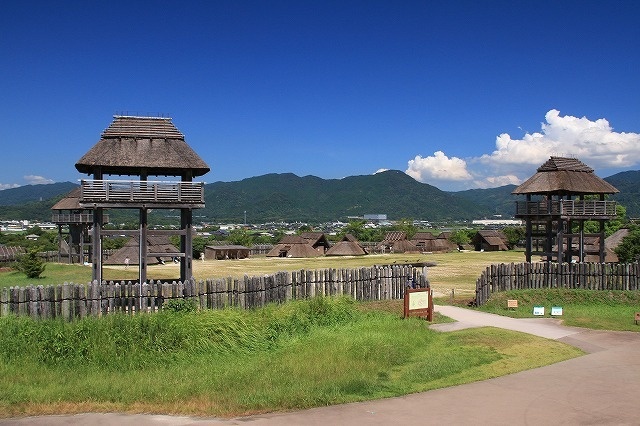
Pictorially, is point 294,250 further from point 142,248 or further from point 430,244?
point 142,248

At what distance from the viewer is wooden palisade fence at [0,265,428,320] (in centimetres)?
1745

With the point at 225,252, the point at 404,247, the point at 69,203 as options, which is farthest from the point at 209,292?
the point at 404,247

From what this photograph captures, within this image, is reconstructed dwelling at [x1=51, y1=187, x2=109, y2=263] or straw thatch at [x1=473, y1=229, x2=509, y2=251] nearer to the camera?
reconstructed dwelling at [x1=51, y1=187, x2=109, y2=263]

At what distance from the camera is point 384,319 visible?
20.6 metres

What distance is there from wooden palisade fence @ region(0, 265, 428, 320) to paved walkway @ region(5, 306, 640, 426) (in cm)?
695

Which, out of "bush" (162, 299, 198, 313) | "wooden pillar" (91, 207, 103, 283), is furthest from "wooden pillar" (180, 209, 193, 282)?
"bush" (162, 299, 198, 313)

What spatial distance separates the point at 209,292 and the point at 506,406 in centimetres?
1089

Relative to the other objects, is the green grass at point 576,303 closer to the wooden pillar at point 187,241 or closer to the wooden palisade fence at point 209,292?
the wooden palisade fence at point 209,292

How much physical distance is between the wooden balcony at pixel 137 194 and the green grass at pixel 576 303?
45.0 ft

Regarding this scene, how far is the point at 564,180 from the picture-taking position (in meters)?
36.2

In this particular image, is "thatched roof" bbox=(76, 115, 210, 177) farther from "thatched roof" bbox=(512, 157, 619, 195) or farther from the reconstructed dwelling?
the reconstructed dwelling

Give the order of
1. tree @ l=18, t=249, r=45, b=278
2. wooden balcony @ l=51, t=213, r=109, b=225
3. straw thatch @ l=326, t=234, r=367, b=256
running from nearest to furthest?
tree @ l=18, t=249, r=45, b=278
wooden balcony @ l=51, t=213, r=109, b=225
straw thatch @ l=326, t=234, r=367, b=256

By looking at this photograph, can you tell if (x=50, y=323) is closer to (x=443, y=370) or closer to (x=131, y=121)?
(x=443, y=370)

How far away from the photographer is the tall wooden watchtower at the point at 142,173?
85.6 feet
